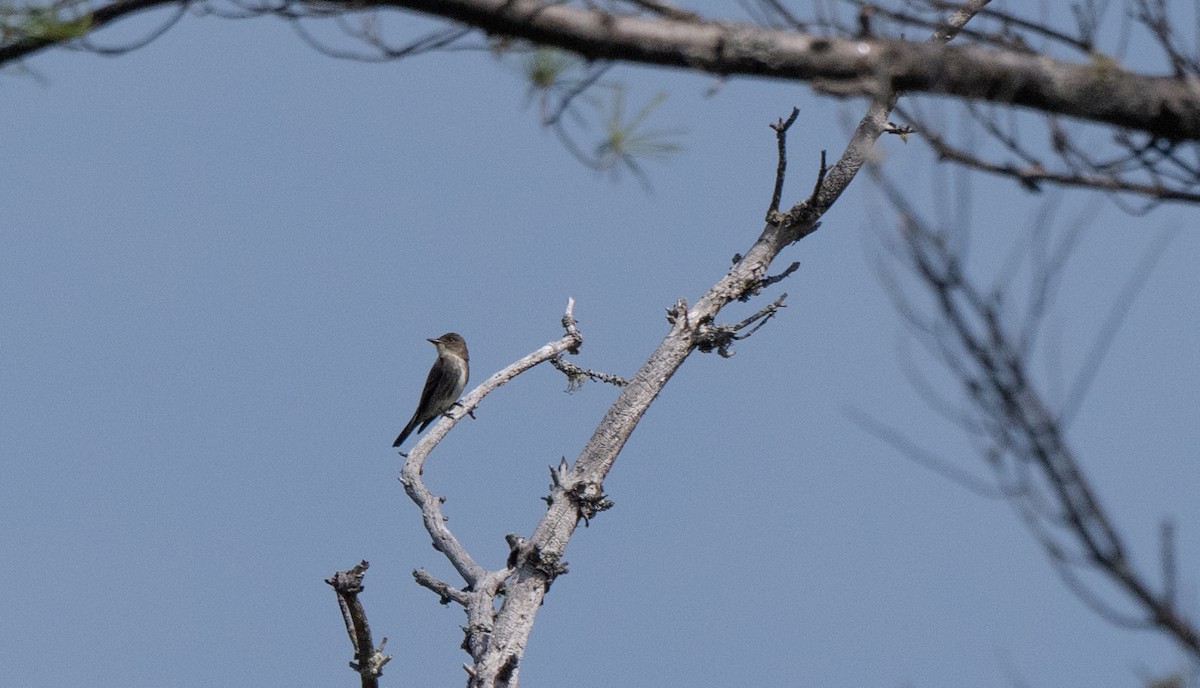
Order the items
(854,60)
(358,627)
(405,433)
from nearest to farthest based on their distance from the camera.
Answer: (854,60) → (358,627) → (405,433)

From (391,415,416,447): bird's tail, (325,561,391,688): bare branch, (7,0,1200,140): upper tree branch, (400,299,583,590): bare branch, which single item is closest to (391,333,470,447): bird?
(391,415,416,447): bird's tail

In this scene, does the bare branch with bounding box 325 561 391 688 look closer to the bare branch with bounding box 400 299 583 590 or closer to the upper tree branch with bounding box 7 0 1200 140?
the bare branch with bounding box 400 299 583 590

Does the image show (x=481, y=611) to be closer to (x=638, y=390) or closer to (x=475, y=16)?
(x=638, y=390)

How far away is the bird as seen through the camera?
11.8m

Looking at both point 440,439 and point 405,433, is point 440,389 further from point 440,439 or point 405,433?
point 440,439

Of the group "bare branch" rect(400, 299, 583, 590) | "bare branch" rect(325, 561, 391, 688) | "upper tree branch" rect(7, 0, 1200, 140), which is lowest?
"upper tree branch" rect(7, 0, 1200, 140)

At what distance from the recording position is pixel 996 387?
2.15m

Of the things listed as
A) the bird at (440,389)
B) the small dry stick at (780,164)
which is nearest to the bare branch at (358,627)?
the small dry stick at (780,164)

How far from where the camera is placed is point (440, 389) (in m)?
12.1

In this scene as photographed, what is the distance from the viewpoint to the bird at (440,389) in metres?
11.8

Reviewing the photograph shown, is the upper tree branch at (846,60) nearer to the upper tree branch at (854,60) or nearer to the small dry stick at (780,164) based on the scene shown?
the upper tree branch at (854,60)

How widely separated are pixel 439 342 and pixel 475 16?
1019 cm

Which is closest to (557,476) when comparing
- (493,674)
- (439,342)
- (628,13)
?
(493,674)

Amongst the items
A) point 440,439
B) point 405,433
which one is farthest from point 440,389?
point 440,439
